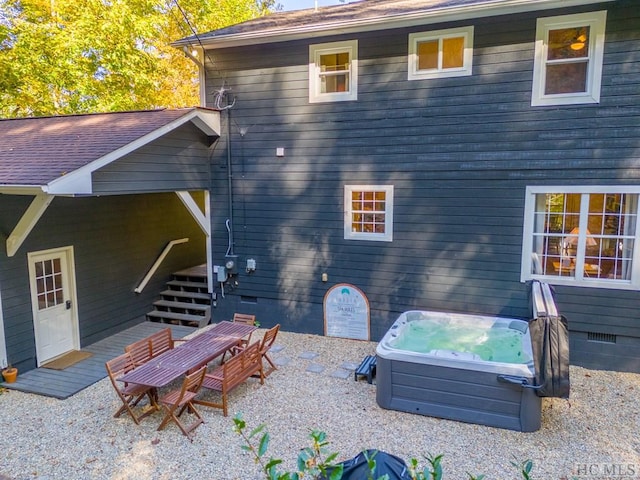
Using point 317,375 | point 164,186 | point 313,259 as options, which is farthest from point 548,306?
point 164,186

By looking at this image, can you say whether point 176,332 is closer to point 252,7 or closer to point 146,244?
point 146,244

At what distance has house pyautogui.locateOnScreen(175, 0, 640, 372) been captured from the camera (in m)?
6.39

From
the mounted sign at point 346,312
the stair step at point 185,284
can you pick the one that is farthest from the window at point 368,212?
the stair step at point 185,284

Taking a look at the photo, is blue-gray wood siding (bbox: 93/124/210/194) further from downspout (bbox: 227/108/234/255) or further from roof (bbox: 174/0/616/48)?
roof (bbox: 174/0/616/48)

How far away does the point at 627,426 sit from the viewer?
201 inches

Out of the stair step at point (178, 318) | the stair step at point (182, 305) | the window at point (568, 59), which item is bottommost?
the stair step at point (178, 318)

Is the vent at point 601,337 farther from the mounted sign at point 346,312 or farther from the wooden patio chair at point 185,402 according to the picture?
the wooden patio chair at point 185,402

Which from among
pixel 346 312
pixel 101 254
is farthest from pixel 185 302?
pixel 346 312

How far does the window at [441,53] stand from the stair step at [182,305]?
20.0ft

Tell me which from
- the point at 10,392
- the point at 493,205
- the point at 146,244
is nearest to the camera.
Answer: the point at 10,392

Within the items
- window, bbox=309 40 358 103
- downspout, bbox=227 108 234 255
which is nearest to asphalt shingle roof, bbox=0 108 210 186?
downspout, bbox=227 108 234 255

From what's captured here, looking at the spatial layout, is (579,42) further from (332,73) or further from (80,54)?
(80,54)

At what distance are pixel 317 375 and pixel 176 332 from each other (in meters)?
3.45

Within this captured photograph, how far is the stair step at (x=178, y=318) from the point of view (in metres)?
8.87
